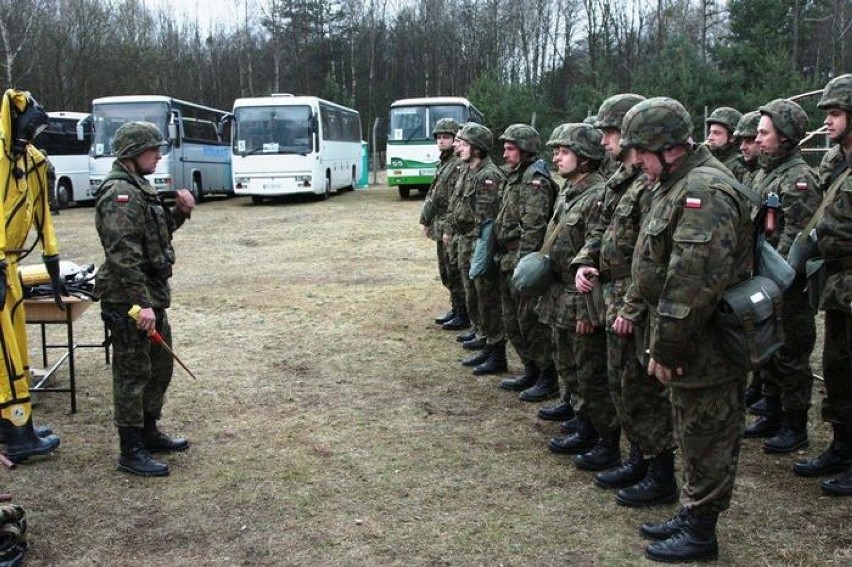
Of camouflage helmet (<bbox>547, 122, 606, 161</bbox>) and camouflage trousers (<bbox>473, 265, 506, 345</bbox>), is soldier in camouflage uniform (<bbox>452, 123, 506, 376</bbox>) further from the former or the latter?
camouflage helmet (<bbox>547, 122, 606, 161</bbox>)

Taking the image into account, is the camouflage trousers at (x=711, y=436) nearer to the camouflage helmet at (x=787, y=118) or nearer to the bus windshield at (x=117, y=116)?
the camouflage helmet at (x=787, y=118)

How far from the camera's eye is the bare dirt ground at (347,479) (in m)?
3.67

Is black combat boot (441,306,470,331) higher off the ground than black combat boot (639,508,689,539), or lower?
higher

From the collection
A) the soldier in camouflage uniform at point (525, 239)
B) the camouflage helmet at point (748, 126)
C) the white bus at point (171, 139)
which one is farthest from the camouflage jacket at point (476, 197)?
the white bus at point (171, 139)

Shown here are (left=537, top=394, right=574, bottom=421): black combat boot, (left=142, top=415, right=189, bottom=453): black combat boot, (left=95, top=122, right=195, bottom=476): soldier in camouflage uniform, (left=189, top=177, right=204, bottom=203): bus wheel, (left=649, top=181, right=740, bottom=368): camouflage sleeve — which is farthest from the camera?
(left=189, top=177, right=204, bottom=203): bus wheel

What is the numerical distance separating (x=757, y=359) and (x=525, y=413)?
2.67 m

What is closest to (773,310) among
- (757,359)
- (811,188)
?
(757,359)

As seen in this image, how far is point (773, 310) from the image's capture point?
3.18 meters

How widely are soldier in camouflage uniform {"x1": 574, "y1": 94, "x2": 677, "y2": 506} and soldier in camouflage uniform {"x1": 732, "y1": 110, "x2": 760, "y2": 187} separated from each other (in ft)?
7.33

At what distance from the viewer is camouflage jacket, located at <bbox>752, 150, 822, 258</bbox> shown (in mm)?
4910

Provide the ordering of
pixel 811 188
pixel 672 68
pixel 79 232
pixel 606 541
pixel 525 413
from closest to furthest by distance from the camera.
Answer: pixel 606 541, pixel 811 188, pixel 525 413, pixel 79 232, pixel 672 68

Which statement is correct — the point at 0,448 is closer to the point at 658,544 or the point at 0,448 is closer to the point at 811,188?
the point at 658,544

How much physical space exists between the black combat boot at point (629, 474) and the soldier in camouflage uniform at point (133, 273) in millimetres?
2558

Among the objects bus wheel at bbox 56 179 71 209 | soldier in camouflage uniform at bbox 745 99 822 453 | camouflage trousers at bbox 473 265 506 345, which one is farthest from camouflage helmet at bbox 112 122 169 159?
bus wheel at bbox 56 179 71 209
